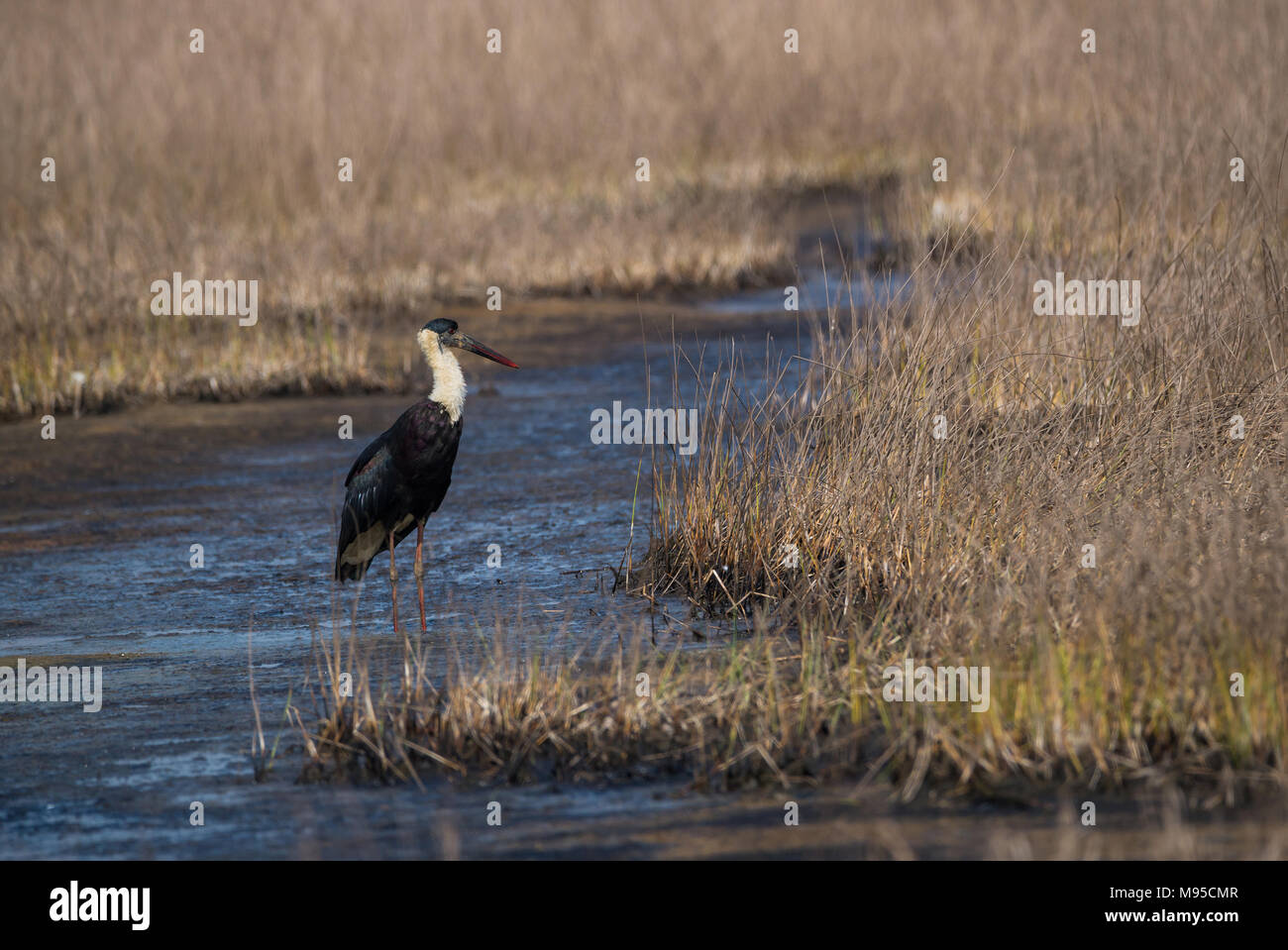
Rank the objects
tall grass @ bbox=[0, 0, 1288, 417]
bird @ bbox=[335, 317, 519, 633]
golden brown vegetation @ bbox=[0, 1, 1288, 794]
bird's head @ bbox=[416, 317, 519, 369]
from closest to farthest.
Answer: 1. golden brown vegetation @ bbox=[0, 1, 1288, 794]
2. bird @ bbox=[335, 317, 519, 633]
3. bird's head @ bbox=[416, 317, 519, 369]
4. tall grass @ bbox=[0, 0, 1288, 417]

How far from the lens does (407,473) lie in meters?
6.86

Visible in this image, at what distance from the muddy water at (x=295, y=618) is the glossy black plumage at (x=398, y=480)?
0.31 metres

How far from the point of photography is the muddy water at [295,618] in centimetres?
447

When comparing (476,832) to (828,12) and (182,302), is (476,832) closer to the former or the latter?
(182,302)

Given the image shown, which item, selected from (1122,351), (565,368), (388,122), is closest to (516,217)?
(388,122)

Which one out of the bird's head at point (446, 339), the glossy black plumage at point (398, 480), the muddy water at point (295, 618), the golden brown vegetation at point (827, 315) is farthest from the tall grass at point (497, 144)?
the glossy black plumage at point (398, 480)

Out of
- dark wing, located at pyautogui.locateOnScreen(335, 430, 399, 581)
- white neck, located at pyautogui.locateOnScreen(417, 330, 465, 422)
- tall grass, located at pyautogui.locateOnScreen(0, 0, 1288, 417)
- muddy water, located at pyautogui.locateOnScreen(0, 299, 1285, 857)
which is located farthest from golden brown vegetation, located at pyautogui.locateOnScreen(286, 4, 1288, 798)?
dark wing, located at pyautogui.locateOnScreen(335, 430, 399, 581)

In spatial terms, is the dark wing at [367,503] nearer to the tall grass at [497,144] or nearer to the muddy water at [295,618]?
the muddy water at [295,618]

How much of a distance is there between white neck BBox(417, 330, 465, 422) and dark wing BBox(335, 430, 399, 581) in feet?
0.84

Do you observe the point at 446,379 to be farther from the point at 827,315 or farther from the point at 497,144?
the point at 497,144

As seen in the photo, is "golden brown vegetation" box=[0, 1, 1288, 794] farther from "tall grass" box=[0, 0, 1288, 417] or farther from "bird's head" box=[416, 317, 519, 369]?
"bird's head" box=[416, 317, 519, 369]

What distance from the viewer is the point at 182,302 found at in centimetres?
1245

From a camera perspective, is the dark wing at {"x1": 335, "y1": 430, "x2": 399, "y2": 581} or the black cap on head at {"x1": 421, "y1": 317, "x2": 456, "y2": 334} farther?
the black cap on head at {"x1": 421, "y1": 317, "x2": 456, "y2": 334}

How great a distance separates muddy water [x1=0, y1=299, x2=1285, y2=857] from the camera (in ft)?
14.7
